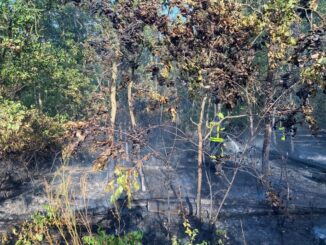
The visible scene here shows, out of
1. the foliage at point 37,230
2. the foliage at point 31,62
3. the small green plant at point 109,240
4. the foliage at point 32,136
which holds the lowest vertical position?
the foliage at point 37,230

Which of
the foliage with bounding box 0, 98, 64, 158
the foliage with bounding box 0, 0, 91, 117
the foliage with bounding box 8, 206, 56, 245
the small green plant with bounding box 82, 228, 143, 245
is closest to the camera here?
the small green plant with bounding box 82, 228, 143, 245

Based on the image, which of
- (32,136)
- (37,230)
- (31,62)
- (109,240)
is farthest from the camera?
(32,136)

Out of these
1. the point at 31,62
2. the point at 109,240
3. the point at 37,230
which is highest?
the point at 31,62

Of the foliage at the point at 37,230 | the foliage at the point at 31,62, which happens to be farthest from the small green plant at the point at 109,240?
the foliage at the point at 31,62

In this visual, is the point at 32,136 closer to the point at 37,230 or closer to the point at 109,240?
the point at 37,230

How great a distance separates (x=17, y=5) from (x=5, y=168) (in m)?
6.23

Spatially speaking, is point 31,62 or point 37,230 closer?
point 37,230

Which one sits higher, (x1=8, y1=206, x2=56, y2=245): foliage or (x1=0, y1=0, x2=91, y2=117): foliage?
(x1=0, y1=0, x2=91, y2=117): foliage

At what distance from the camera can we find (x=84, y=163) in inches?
650

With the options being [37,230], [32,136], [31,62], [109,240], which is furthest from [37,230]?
[32,136]

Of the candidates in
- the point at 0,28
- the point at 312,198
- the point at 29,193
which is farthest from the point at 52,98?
the point at 312,198

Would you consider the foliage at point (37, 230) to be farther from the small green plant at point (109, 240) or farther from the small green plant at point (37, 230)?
the small green plant at point (109, 240)

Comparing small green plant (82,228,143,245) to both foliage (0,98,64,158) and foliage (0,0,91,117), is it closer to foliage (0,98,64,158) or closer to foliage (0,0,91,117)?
foliage (0,0,91,117)

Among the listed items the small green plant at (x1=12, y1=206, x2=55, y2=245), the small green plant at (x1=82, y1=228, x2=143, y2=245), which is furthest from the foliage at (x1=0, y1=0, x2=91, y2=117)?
the small green plant at (x1=82, y1=228, x2=143, y2=245)
